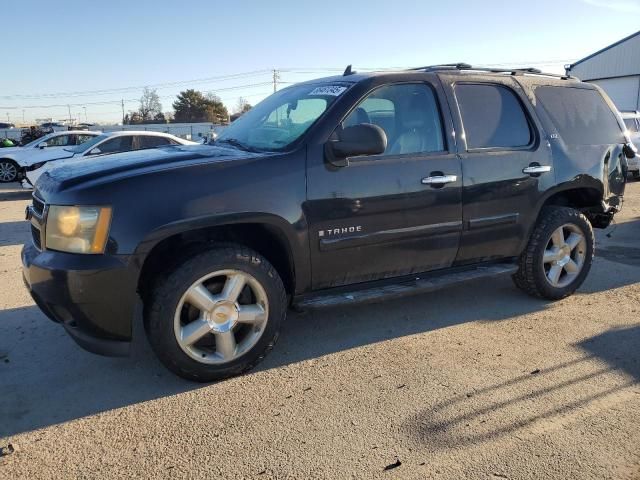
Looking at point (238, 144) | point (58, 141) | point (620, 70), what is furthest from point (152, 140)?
point (620, 70)

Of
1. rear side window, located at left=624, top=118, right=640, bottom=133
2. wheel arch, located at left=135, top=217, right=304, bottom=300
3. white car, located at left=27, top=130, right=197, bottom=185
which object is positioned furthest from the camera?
rear side window, located at left=624, top=118, right=640, bottom=133

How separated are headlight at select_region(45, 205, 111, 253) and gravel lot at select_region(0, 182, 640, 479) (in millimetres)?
921

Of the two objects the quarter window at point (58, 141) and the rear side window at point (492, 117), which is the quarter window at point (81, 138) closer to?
the quarter window at point (58, 141)

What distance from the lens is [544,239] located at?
4.52 m

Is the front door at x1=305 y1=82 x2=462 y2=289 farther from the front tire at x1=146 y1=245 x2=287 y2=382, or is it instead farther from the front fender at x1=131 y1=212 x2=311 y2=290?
the front tire at x1=146 y1=245 x2=287 y2=382

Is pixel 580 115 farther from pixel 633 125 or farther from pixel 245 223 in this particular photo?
pixel 633 125

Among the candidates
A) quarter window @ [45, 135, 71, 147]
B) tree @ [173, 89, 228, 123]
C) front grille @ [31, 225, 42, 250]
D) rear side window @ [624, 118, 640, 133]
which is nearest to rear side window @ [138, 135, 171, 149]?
quarter window @ [45, 135, 71, 147]

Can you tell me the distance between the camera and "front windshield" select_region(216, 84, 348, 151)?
145 inches

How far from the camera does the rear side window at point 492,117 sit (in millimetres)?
4098

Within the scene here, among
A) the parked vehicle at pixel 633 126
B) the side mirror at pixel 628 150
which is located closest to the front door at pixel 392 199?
the side mirror at pixel 628 150

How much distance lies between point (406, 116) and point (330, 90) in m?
0.60

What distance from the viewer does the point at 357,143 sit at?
3.35 m

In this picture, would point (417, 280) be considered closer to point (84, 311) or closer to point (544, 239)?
point (544, 239)

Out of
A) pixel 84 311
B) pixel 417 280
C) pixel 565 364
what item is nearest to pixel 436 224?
pixel 417 280
